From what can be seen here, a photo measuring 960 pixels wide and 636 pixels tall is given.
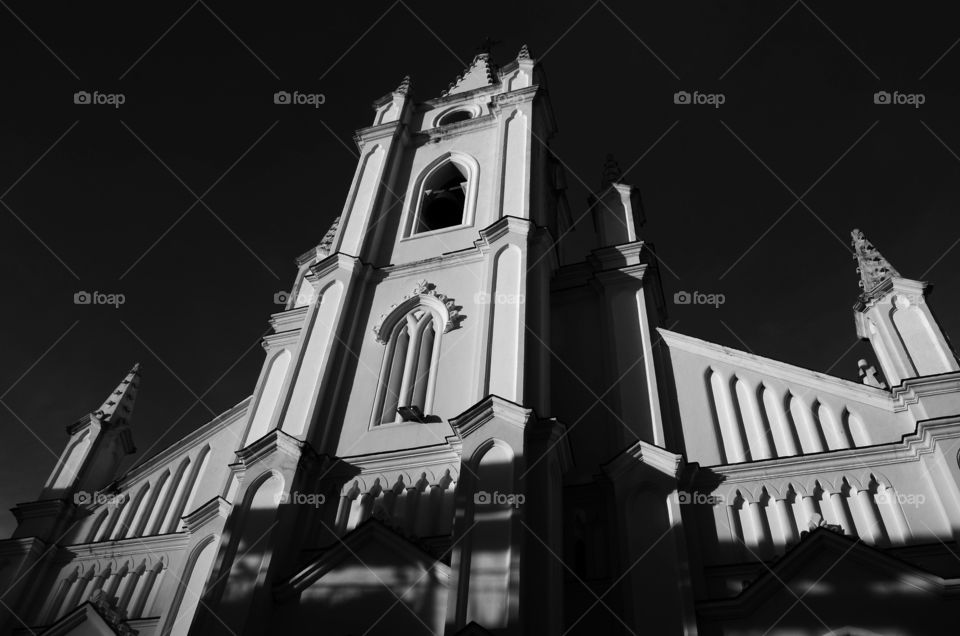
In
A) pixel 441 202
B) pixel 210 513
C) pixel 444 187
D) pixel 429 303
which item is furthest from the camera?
pixel 444 187

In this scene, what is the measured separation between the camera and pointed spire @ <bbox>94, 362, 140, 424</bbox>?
15.7 meters

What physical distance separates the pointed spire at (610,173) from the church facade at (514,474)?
0.47m

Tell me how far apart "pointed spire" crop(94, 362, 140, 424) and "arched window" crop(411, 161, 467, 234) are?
795cm

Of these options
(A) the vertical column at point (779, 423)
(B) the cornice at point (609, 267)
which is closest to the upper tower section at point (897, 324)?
(A) the vertical column at point (779, 423)

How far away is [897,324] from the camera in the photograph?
11.9 metres

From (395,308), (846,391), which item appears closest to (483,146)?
(395,308)

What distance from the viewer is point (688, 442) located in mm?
11500

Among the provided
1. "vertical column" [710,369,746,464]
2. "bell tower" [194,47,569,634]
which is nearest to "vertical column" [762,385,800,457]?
"vertical column" [710,369,746,464]

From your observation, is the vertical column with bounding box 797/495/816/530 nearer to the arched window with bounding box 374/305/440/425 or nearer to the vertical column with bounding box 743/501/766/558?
the vertical column with bounding box 743/501/766/558

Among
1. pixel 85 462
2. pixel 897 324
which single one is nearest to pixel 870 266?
pixel 897 324

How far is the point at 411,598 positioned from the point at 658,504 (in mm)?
3587

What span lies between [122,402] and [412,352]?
788 centimetres

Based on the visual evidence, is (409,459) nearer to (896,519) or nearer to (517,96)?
(896,519)

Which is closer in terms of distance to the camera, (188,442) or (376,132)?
(188,442)
